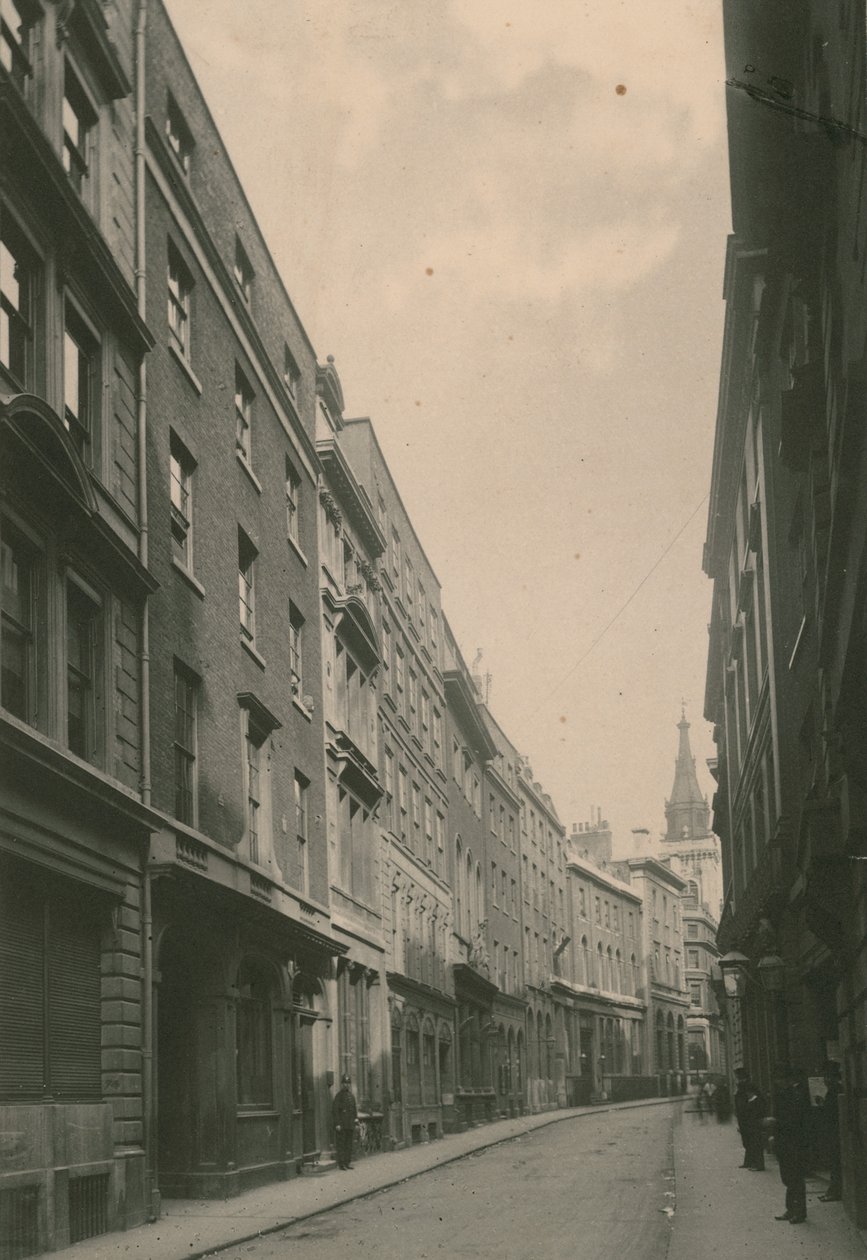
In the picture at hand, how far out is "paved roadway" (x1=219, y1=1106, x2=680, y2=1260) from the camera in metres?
14.5

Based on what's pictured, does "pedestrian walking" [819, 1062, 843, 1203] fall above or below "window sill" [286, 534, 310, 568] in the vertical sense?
below

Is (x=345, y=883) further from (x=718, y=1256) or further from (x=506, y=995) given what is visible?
(x=506, y=995)

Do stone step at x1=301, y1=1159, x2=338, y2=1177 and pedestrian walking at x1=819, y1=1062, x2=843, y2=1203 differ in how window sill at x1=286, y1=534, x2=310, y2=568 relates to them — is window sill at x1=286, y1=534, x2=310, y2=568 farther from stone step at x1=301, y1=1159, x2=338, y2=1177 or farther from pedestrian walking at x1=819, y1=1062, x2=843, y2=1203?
pedestrian walking at x1=819, y1=1062, x2=843, y2=1203

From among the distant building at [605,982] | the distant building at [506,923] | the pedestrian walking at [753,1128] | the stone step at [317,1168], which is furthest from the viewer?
the distant building at [605,982]

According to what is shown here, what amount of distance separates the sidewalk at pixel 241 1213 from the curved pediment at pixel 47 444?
24.9 feet

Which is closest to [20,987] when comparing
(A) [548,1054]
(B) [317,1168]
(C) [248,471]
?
(C) [248,471]

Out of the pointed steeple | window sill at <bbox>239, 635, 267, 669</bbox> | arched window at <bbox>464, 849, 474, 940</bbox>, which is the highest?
the pointed steeple

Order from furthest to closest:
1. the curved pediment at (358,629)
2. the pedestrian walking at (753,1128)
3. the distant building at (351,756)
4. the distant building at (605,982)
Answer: the distant building at (605,982) < the curved pediment at (358,629) < the distant building at (351,756) < the pedestrian walking at (753,1128)

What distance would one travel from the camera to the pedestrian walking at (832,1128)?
59.8 ft

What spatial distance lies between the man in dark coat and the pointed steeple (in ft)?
459

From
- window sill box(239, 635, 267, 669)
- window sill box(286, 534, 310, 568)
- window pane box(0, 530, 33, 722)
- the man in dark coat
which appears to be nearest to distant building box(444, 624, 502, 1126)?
the man in dark coat

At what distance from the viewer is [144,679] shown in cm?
1922

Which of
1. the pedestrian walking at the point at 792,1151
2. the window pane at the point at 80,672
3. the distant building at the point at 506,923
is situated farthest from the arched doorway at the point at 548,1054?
the window pane at the point at 80,672

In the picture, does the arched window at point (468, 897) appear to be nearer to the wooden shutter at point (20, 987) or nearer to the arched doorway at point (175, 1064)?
the arched doorway at point (175, 1064)
